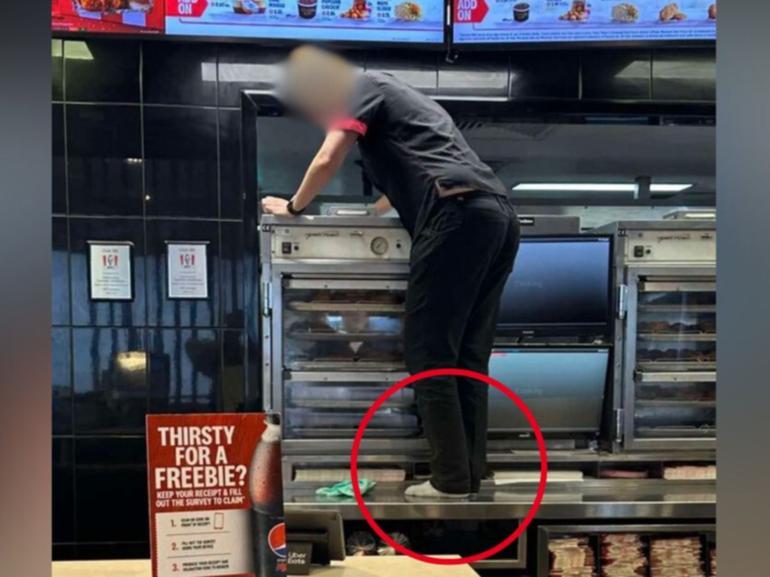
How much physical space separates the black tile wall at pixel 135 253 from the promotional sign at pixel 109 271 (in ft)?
0.10

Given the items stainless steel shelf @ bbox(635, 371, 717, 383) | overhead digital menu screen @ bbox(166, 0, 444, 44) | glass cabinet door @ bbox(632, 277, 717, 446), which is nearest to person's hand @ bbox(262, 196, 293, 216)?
overhead digital menu screen @ bbox(166, 0, 444, 44)

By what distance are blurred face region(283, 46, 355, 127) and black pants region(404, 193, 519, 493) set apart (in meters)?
0.57

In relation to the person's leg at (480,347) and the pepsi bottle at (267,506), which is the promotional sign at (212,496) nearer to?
the pepsi bottle at (267,506)

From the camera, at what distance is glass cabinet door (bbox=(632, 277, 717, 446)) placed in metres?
2.70

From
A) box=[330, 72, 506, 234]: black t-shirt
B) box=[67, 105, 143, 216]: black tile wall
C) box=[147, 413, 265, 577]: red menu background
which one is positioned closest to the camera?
box=[147, 413, 265, 577]: red menu background

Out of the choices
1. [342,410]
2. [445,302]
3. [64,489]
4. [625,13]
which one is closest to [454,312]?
[445,302]

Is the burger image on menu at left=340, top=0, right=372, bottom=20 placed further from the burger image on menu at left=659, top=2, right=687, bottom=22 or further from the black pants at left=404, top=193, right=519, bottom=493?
the burger image on menu at left=659, top=2, right=687, bottom=22

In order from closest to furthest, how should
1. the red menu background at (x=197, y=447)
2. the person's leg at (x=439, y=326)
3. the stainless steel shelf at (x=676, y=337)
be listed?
the red menu background at (x=197, y=447)
the person's leg at (x=439, y=326)
the stainless steel shelf at (x=676, y=337)

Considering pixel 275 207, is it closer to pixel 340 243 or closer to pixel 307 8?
pixel 340 243

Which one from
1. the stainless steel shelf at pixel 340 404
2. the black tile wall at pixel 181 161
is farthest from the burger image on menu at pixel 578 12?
the stainless steel shelf at pixel 340 404

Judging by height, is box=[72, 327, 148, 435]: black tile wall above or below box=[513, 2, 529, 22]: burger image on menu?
below

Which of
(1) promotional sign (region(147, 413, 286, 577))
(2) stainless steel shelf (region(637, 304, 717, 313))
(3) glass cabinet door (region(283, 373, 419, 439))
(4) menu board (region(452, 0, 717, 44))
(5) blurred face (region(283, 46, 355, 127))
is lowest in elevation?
(3) glass cabinet door (region(283, 373, 419, 439))

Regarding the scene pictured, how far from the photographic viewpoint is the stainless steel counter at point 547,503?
2.33 m

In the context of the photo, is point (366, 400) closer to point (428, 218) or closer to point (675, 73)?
point (428, 218)
